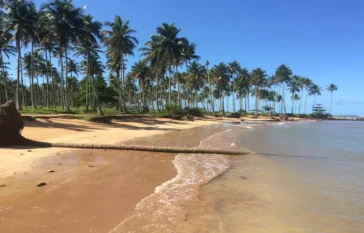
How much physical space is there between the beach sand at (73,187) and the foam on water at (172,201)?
0.26 meters

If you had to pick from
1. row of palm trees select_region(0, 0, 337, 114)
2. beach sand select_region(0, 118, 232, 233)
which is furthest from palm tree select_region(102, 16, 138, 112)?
beach sand select_region(0, 118, 232, 233)

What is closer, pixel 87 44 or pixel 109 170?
pixel 109 170

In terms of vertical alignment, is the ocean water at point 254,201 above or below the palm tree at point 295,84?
below

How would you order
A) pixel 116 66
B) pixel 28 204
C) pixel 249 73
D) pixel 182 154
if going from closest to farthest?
1. pixel 28 204
2. pixel 182 154
3. pixel 116 66
4. pixel 249 73

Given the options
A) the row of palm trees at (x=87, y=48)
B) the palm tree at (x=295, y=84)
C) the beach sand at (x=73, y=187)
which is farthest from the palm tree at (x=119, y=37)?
the palm tree at (x=295, y=84)

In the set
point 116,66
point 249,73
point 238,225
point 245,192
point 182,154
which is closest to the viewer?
point 238,225

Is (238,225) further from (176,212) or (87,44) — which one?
(87,44)

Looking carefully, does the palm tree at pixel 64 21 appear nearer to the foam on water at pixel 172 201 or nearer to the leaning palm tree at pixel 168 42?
the leaning palm tree at pixel 168 42

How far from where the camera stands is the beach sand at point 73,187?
16.5ft

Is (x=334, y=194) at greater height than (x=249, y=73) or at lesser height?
lesser

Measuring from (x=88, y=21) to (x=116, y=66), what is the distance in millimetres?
14938

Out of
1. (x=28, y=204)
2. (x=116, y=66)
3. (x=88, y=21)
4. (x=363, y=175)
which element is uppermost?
(x=88, y=21)

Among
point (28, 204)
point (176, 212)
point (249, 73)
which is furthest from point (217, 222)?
point (249, 73)

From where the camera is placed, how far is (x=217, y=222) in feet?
17.5
